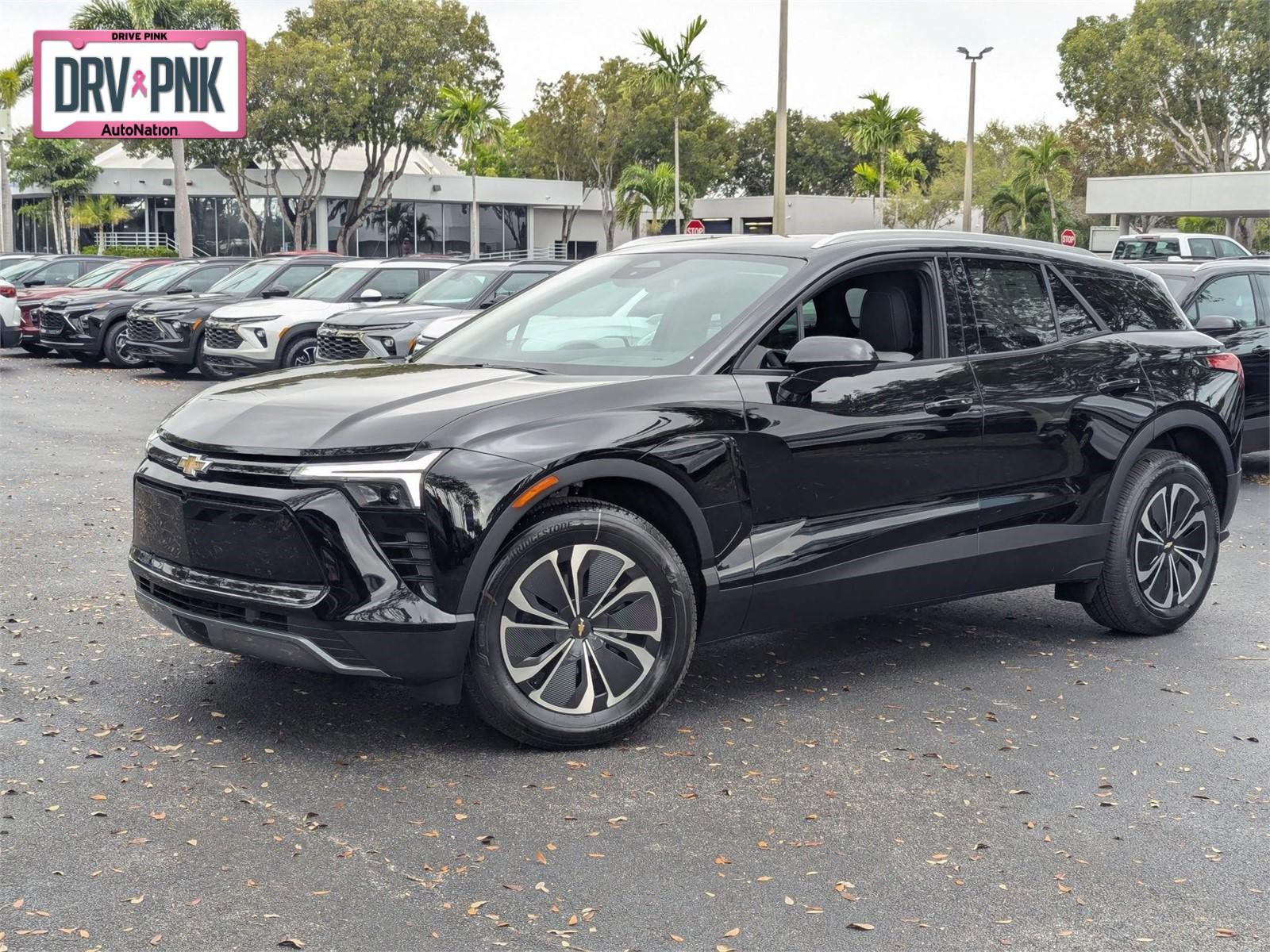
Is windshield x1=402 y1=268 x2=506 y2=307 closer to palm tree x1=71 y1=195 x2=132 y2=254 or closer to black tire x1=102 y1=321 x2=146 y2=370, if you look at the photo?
black tire x1=102 y1=321 x2=146 y2=370

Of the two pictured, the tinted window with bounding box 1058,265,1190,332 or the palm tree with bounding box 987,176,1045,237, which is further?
the palm tree with bounding box 987,176,1045,237

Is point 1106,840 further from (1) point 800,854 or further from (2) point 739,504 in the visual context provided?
(2) point 739,504

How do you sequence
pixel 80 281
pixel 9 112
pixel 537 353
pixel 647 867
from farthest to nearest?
pixel 9 112 < pixel 80 281 < pixel 537 353 < pixel 647 867

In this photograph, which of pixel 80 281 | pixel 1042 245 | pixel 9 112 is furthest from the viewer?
pixel 9 112

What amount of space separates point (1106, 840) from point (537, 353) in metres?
2.81

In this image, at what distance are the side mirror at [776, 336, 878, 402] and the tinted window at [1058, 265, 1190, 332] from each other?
5.59ft

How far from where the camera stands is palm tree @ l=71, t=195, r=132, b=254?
56.7m

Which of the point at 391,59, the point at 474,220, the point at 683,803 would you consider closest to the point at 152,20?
the point at 391,59

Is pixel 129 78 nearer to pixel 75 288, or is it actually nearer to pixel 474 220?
pixel 75 288

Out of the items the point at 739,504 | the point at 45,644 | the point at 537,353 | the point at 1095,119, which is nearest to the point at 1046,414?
the point at 739,504

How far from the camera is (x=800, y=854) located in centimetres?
422

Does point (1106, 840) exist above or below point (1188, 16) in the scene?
below

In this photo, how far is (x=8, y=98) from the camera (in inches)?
1965

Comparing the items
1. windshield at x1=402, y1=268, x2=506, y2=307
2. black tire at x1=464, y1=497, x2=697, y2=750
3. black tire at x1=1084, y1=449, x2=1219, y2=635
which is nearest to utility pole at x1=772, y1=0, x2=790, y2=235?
windshield at x1=402, y1=268, x2=506, y2=307
